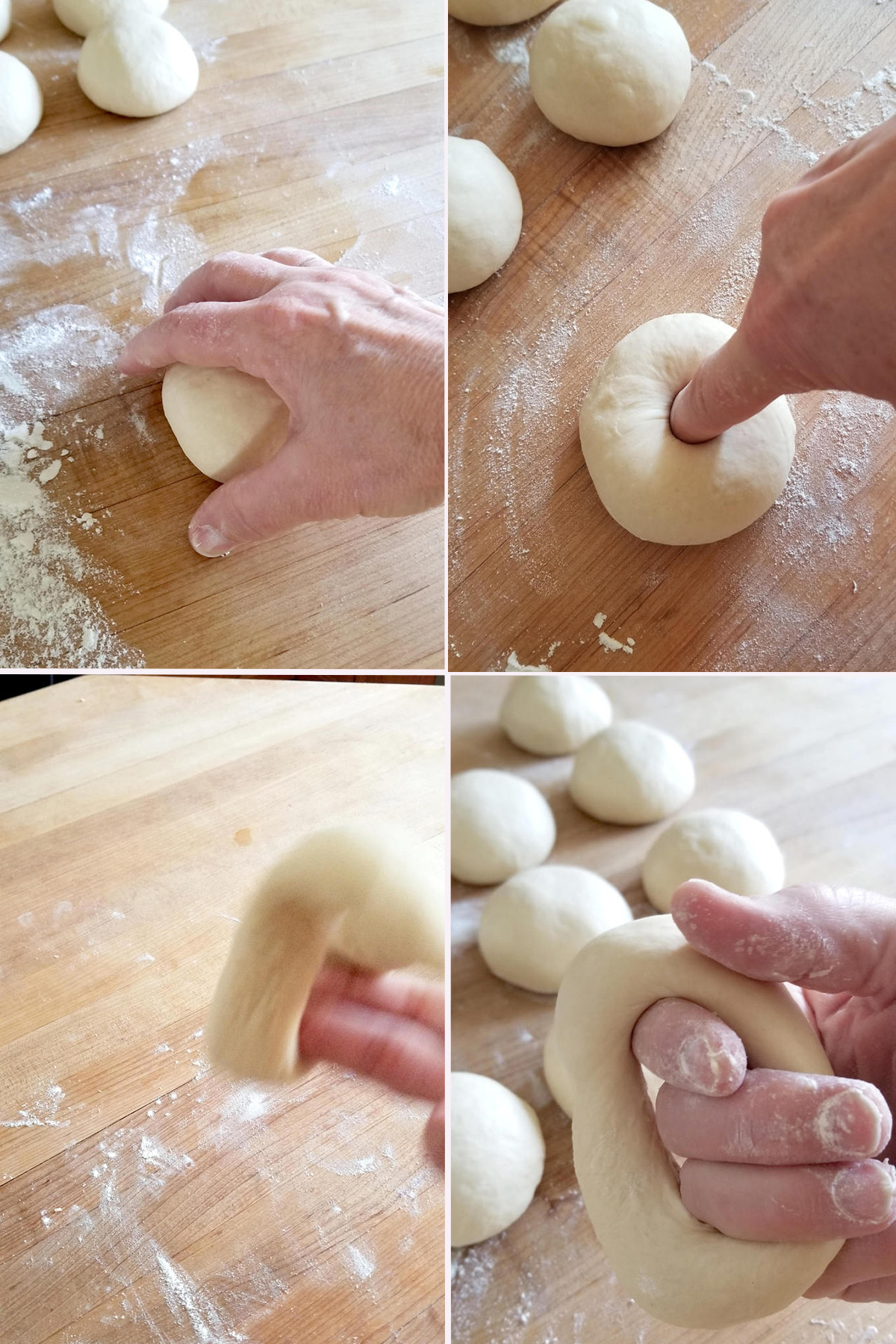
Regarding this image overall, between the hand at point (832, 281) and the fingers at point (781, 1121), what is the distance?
396mm

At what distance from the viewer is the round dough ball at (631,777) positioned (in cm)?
92

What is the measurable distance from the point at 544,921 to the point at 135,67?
900 millimetres

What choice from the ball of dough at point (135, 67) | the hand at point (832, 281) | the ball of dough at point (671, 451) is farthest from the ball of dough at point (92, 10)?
the hand at point (832, 281)

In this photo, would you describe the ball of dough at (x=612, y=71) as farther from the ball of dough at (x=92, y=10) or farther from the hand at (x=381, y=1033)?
the hand at (x=381, y=1033)

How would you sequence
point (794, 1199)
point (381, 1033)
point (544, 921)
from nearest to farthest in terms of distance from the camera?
point (794, 1199)
point (381, 1033)
point (544, 921)

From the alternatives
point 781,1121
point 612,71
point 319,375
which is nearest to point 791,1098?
point 781,1121

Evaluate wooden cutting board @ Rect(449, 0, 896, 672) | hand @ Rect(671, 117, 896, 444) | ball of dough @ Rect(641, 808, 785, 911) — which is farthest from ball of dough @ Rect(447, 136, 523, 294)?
ball of dough @ Rect(641, 808, 785, 911)

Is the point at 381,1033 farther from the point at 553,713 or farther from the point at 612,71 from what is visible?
the point at 612,71

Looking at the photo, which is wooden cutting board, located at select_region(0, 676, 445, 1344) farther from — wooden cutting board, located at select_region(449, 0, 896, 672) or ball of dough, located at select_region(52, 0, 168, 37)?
ball of dough, located at select_region(52, 0, 168, 37)

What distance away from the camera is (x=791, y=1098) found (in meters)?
0.49

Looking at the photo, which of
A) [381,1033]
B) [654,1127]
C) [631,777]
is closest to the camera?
[654,1127]

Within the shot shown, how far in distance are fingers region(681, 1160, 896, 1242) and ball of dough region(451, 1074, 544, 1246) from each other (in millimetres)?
186

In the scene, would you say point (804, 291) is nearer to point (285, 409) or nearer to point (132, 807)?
point (285, 409)

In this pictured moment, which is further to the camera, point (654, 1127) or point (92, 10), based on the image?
point (92, 10)
